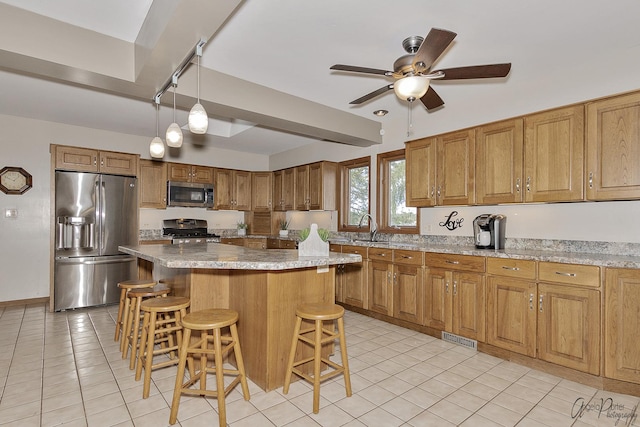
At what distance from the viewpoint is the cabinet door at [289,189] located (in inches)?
232

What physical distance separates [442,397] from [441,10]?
2634 millimetres

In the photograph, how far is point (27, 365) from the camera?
8.96ft

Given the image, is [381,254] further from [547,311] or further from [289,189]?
[289,189]

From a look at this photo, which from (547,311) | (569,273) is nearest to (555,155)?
(569,273)

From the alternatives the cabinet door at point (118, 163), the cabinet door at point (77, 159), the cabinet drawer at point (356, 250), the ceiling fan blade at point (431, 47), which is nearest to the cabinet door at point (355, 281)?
the cabinet drawer at point (356, 250)

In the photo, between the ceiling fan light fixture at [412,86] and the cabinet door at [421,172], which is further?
the cabinet door at [421,172]

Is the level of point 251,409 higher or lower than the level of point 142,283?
lower

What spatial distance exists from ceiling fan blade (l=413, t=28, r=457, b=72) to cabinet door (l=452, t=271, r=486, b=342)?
6.56 ft

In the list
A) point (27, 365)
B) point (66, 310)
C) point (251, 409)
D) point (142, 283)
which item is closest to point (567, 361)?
point (251, 409)

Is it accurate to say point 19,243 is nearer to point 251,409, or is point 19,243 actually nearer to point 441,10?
point 251,409

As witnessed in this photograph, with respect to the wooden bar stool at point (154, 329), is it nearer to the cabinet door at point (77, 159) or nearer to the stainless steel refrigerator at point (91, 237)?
the stainless steel refrigerator at point (91, 237)

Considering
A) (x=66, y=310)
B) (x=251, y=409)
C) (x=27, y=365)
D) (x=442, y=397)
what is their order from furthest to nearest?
(x=66, y=310) → (x=27, y=365) → (x=442, y=397) → (x=251, y=409)

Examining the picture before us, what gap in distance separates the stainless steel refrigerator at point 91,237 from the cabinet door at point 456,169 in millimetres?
4345

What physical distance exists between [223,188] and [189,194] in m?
0.65
